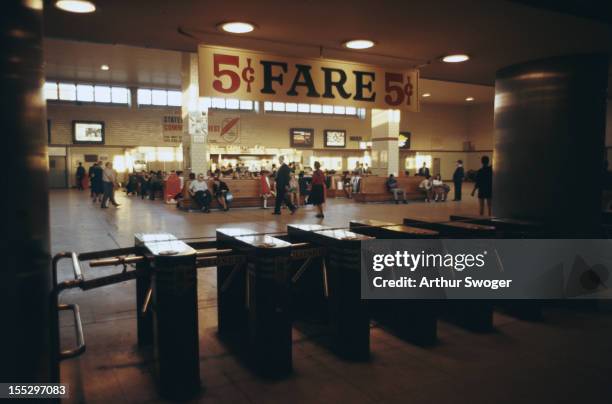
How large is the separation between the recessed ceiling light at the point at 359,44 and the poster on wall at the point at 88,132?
2259cm

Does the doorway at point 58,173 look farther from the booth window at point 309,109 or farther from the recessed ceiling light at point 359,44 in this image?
the recessed ceiling light at point 359,44

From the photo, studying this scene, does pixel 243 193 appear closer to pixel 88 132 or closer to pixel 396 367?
pixel 396 367

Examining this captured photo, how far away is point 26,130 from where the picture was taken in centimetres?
143

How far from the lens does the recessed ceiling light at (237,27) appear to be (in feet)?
12.2

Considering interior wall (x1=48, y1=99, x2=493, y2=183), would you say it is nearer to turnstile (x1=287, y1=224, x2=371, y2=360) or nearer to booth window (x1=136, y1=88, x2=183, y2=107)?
booth window (x1=136, y1=88, x2=183, y2=107)

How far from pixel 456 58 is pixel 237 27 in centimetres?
252

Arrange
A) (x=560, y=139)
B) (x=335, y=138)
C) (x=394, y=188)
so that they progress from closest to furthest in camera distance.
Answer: (x=560, y=139) → (x=394, y=188) → (x=335, y=138)

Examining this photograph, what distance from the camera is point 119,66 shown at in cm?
1884

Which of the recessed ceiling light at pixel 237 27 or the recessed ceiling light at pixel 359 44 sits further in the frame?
the recessed ceiling light at pixel 359 44

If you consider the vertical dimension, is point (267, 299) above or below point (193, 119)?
below

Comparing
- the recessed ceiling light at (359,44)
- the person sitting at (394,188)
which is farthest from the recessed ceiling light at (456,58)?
the person sitting at (394,188)

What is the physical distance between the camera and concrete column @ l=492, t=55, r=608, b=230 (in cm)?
454

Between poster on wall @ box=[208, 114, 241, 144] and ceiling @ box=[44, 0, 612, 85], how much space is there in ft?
67.0

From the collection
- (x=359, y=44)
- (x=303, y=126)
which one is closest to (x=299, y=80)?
(x=359, y=44)
